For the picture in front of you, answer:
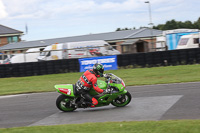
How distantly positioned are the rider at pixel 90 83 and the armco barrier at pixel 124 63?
11.3 m

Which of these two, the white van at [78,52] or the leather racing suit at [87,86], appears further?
the white van at [78,52]

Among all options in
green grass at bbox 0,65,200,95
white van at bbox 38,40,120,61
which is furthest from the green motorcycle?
white van at bbox 38,40,120,61

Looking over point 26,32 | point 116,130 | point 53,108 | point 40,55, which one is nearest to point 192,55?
point 40,55

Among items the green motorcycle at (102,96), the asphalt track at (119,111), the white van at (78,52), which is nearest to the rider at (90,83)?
the green motorcycle at (102,96)

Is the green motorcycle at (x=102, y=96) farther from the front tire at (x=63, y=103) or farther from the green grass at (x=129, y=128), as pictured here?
the green grass at (x=129, y=128)

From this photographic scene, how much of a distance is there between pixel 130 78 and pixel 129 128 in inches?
401

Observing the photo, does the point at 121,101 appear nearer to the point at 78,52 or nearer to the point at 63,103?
the point at 63,103

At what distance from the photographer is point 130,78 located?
634 inches

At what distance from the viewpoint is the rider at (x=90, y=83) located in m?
8.35

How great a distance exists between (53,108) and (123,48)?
40.1 feet

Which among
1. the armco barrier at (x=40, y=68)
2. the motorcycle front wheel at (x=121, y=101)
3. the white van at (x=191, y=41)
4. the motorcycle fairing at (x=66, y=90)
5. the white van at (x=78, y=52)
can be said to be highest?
the white van at (x=191, y=41)

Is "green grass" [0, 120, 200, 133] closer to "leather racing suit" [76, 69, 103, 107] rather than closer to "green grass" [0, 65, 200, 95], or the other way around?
"leather racing suit" [76, 69, 103, 107]

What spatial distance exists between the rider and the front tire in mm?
480

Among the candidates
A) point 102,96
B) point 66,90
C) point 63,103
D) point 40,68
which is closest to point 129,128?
point 102,96
